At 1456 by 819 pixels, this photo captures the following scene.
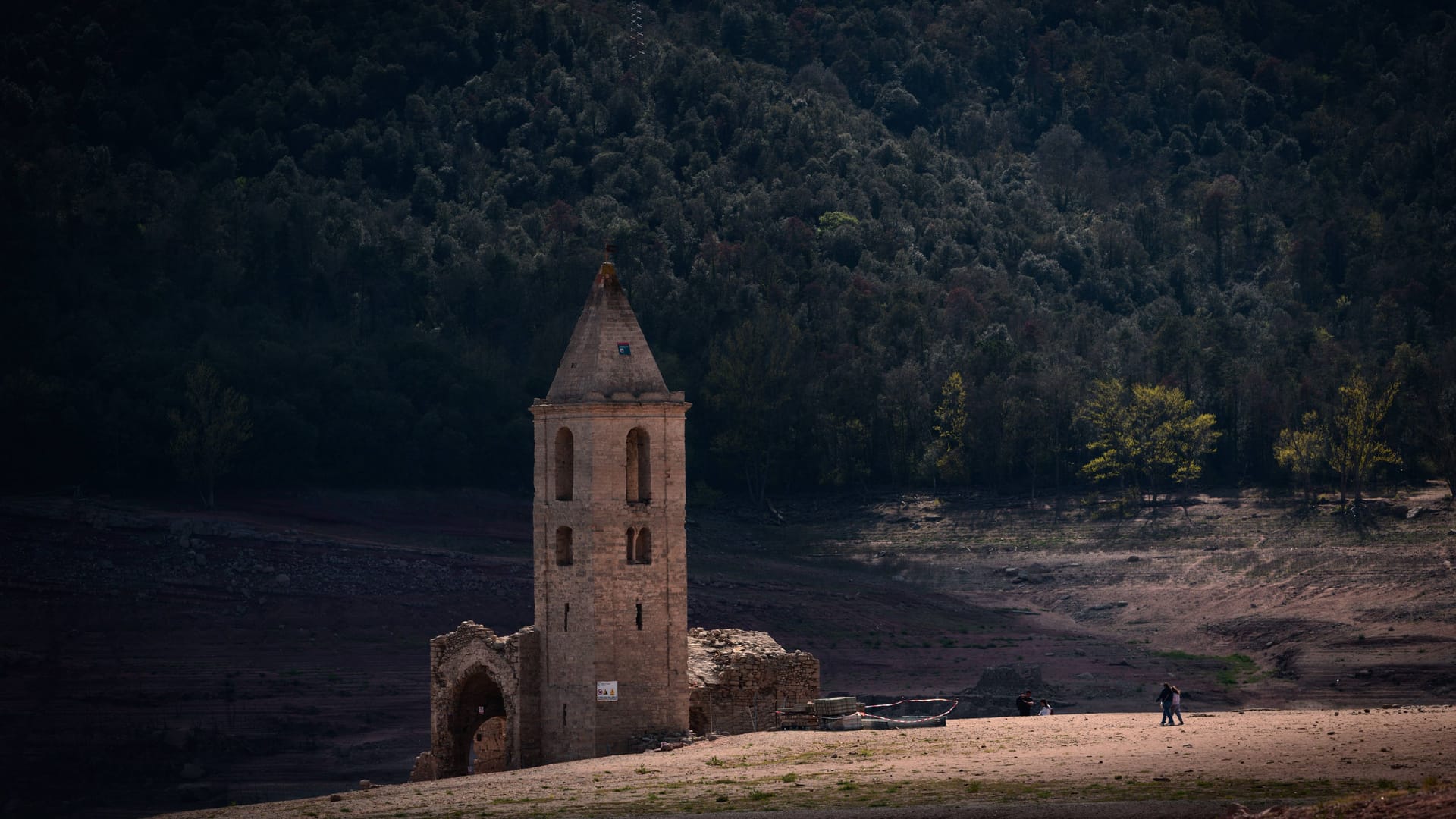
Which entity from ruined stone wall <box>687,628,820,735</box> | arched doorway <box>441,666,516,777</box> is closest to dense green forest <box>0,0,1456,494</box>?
arched doorway <box>441,666,516,777</box>

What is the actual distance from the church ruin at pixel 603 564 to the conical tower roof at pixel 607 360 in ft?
0.10

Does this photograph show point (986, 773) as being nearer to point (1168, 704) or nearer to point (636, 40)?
point (1168, 704)

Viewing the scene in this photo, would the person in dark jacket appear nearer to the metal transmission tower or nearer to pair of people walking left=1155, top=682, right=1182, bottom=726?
pair of people walking left=1155, top=682, right=1182, bottom=726

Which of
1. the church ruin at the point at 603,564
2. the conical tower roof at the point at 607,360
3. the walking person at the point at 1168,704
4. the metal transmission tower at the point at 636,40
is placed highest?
the metal transmission tower at the point at 636,40

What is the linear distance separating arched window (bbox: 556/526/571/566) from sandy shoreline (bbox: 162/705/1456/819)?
13.6 feet

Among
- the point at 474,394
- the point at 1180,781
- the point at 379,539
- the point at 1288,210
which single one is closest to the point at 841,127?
the point at 1288,210

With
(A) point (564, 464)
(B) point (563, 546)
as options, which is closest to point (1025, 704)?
(B) point (563, 546)

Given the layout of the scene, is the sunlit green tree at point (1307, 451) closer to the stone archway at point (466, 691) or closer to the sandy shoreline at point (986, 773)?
the sandy shoreline at point (986, 773)

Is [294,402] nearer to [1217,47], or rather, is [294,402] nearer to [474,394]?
[474,394]

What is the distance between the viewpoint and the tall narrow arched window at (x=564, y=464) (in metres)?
42.5

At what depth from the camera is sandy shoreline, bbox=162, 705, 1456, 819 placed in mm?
30984

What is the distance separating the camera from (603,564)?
4156cm

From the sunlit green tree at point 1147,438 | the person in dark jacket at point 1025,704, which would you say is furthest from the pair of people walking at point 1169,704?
the sunlit green tree at point 1147,438

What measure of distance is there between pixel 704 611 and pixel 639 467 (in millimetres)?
36854
